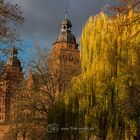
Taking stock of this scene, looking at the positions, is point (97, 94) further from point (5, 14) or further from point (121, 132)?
point (5, 14)

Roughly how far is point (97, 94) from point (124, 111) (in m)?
2.30

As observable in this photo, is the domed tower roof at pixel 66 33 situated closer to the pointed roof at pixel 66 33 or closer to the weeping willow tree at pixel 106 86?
the pointed roof at pixel 66 33

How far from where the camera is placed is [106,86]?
24.1 meters

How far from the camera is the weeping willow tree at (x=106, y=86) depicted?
2302 centimetres

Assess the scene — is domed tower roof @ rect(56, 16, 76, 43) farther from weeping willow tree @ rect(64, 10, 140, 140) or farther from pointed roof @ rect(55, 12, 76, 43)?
weeping willow tree @ rect(64, 10, 140, 140)

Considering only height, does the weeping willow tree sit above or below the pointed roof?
below

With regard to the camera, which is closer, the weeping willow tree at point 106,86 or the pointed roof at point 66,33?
the weeping willow tree at point 106,86

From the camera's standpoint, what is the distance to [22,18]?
16.3 metres

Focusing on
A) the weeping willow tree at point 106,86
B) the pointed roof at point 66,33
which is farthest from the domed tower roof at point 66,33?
the weeping willow tree at point 106,86

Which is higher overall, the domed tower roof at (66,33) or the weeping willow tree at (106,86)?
the domed tower roof at (66,33)

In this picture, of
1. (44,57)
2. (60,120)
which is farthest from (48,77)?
→ (60,120)

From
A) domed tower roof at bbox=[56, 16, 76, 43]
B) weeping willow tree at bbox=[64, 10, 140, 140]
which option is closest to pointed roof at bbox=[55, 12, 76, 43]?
domed tower roof at bbox=[56, 16, 76, 43]

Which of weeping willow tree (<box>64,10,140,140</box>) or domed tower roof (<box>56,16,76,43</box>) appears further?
domed tower roof (<box>56,16,76,43</box>)

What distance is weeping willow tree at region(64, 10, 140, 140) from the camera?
75.5ft
